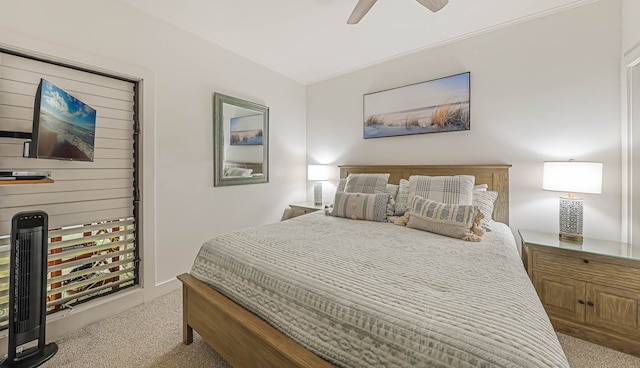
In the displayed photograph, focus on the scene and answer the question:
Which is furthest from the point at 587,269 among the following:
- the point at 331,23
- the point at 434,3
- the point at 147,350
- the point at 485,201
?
the point at 147,350

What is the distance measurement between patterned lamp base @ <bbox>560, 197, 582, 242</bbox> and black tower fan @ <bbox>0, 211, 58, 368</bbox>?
374cm

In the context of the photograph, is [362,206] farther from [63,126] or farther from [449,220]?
[63,126]

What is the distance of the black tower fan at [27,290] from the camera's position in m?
1.43

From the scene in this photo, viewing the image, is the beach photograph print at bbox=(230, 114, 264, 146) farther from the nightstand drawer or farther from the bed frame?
the nightstand drawer

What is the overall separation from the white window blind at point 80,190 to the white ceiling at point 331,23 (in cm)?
90

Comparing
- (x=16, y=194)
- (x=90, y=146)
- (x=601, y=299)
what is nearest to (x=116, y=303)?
(x=16, y=194)

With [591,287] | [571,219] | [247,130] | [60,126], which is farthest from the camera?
[247,130]

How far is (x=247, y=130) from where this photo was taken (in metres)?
3.27

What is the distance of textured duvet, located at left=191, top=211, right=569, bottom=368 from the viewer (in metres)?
0.78

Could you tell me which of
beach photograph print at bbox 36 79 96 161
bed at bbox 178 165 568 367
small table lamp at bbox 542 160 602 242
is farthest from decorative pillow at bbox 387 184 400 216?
beach photograph print at bbox 36 79 96 161

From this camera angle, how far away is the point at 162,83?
7.94ft

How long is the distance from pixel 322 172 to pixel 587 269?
2861 mm

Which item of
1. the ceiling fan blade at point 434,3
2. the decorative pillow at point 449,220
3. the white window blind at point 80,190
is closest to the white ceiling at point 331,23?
the ceiling fan blade at point 434,3

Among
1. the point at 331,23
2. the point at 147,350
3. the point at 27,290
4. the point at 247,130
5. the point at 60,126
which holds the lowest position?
the point at 147,350
